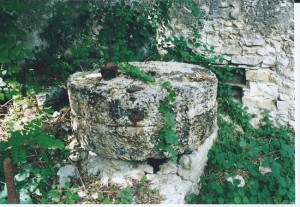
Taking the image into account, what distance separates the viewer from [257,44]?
13.4ft

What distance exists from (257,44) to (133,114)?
2146 mm

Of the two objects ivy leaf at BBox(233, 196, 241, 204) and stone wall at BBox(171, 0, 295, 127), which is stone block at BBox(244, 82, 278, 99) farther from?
ivy leaf at BBox(233, 196, 241, 204)

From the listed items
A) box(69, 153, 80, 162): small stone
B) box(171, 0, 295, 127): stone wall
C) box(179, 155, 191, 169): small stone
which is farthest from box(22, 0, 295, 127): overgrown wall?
box(69, 153, 80, 162): small stone

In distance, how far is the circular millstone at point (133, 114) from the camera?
296 cm

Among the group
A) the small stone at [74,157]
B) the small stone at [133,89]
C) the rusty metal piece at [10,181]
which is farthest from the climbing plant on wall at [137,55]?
the rusty metal piece at [10,181]

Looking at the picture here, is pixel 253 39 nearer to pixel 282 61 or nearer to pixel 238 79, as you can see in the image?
pixel 282 61

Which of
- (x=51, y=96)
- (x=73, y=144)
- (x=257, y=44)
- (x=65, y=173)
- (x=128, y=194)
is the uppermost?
(x=257, y=44)

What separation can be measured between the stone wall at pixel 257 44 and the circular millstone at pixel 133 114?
110cm

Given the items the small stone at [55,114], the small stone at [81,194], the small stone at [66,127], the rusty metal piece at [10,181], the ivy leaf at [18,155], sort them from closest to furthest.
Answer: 1. the rusty metal piece at [10,181]
2. the ivy leaf at [18,155]
3. the small stone at [81,194]
4. the small stone at [66,127]
5. the small stone at [55,114]

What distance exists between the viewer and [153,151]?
3.10 metres

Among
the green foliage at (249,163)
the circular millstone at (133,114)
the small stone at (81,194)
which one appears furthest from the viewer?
the green foliage at (249,163)

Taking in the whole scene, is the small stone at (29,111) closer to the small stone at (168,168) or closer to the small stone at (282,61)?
the small stone at (168,168)

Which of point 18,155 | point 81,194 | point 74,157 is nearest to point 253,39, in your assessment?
point 74,157

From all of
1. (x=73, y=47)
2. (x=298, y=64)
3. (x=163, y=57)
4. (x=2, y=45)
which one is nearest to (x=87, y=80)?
(x=2, y=45)
